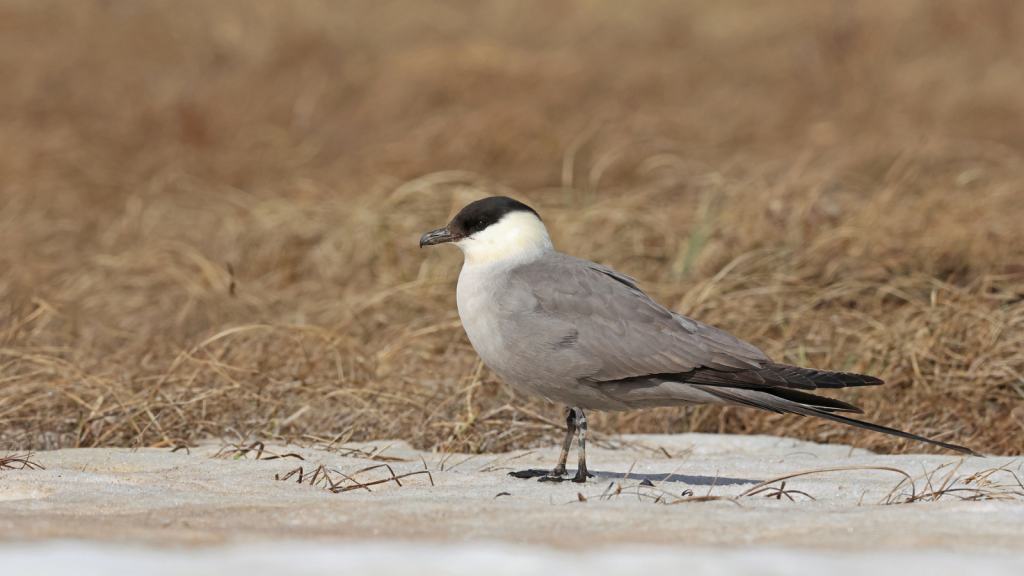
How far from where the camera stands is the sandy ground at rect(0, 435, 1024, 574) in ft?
6.14

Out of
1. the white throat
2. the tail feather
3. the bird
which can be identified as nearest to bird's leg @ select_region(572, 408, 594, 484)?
the bird

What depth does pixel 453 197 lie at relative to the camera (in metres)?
7.48

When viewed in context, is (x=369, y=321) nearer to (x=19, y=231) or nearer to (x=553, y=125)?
(x=19, y=231)

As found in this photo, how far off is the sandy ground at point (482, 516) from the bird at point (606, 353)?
27 centimetres

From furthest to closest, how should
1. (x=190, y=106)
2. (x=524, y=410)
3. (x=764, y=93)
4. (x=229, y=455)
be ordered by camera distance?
(x=764, y=93) → (x=190, y=106) → (x=524, y=410) → (x=229, y=455)

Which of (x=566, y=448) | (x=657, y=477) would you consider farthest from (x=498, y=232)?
(x=657, y=477)

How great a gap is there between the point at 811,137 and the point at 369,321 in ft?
22.6

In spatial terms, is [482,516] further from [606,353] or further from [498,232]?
[498,232]

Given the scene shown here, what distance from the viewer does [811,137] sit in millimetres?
11141

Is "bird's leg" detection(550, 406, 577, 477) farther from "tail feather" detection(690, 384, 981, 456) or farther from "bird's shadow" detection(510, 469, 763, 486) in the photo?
"tail feather" detection(690, 384, 981, 456)

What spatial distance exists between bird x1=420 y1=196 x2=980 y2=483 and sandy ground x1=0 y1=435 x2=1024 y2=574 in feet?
0.88

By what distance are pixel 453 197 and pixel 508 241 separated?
3622mm

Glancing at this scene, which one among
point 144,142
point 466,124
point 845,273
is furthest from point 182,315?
point 144,142

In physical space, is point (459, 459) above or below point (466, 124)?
below
